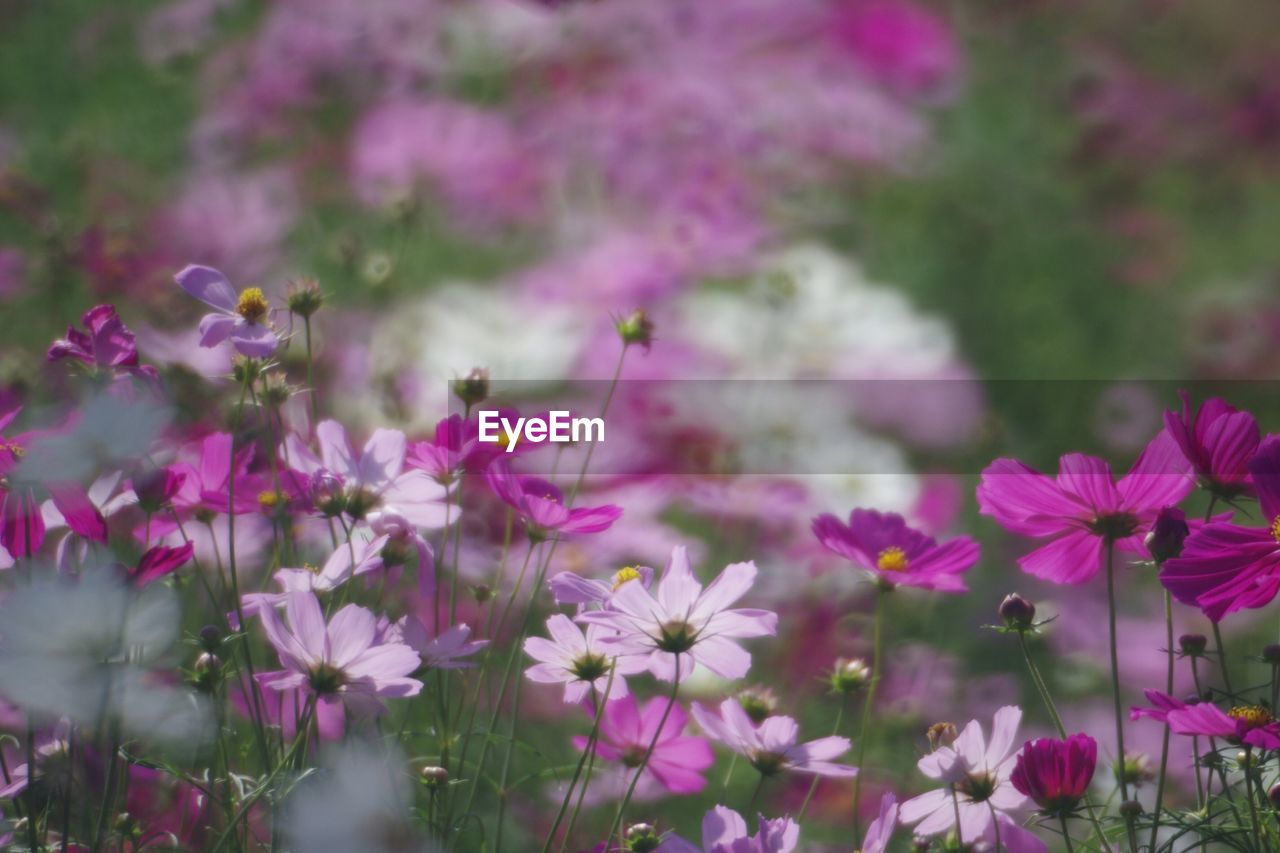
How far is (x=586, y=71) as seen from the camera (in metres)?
1.74

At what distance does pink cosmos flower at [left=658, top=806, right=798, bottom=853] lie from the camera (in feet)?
1.40

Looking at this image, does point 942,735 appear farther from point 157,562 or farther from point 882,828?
point 157,562

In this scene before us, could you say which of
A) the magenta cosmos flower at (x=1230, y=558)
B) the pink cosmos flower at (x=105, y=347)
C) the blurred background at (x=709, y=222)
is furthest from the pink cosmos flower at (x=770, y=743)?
the blurred background at (x=709, y=222)

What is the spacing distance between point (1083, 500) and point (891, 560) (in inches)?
3.1

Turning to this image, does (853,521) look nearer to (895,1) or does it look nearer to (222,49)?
(222,49)

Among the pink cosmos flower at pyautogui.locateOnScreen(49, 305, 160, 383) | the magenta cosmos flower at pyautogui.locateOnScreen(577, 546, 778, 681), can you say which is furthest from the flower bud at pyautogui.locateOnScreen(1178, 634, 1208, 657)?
the pink cosmos flower at pyautogui.locateOnScreen(49, 305, 160, 383)

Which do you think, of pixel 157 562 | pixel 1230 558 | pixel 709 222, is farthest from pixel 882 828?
pixel 709 222

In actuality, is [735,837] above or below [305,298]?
below

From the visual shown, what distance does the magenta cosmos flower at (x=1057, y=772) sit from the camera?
0.41 meters

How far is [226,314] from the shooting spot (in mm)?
485

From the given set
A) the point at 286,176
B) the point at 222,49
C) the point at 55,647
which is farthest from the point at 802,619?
the point at 222,49

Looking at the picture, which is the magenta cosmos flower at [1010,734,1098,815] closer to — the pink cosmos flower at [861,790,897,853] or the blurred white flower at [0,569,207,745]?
the pink cosmos flower at [861,790,897,853]

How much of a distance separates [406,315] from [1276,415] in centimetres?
108

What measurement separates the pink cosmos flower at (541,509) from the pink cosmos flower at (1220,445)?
0.19m
